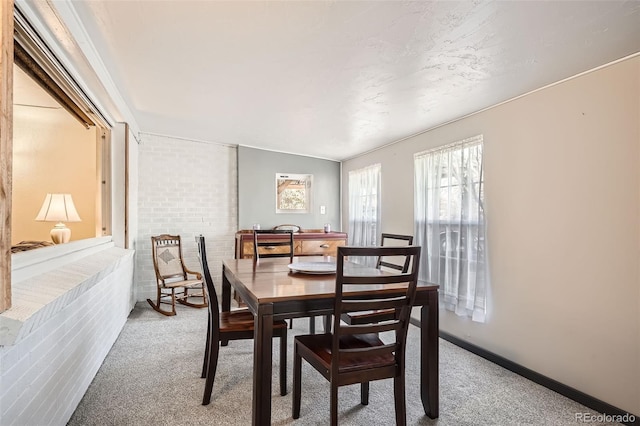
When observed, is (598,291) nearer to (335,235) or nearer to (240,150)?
(335,235)

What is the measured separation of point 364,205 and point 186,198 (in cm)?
256

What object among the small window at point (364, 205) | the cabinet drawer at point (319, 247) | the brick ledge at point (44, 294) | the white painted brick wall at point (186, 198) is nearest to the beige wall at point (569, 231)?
the small window at point (364, 205)

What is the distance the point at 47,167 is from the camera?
1.98 meters

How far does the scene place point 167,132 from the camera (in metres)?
4.29

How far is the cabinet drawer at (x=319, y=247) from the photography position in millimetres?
4511

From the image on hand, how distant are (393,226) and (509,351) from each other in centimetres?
183

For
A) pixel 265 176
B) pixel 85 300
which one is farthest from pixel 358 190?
pixel 85 300

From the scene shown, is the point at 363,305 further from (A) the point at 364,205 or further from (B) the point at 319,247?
(A) the point at 364,205

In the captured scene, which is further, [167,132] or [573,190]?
[167,132]

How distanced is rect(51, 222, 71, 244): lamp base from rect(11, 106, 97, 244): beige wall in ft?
0.14

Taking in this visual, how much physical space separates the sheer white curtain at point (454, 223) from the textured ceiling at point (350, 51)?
1.44 feet

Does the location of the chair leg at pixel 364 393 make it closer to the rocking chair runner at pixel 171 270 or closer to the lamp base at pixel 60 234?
the lamp base at pixel 60 234

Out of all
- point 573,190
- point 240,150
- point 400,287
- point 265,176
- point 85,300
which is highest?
point 240,150

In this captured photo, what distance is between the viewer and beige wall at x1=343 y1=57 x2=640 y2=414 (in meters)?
1.91
